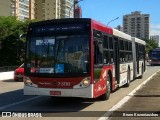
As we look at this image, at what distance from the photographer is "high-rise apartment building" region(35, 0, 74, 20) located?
5251 inches

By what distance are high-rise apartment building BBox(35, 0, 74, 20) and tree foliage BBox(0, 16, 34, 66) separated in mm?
74176

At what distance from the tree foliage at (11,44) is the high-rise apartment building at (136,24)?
84935 mm

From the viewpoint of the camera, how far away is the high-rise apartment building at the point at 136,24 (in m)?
137

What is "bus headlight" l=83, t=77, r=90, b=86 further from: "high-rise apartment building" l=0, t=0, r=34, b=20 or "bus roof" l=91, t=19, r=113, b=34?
"high-rise apartment building" l=0, t=0, r=34, b=20

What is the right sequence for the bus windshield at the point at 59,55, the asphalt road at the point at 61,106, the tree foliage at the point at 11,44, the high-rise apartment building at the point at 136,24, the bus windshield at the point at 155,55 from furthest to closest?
the high-rise apartment building at the point at 136,24, the bus windshield at the point at 155,55, the tree foliage at the point at 11,44, the bus windshield at the point at 59,55, the asphalt road at the point at 61,106

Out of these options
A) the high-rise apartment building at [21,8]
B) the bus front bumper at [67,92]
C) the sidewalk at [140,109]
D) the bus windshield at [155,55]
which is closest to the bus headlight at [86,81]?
the bus front bumper at [67,92]

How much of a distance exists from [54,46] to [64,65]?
751 millimetres

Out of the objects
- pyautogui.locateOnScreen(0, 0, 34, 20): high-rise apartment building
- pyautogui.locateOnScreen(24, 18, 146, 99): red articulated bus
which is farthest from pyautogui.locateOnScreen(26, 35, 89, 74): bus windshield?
pyautogui.locateOnScreen(0, 0, 34, 20): high-rise apartment building

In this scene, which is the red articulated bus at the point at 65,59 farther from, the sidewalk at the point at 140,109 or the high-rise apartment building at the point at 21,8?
the high-rise apartment building at the point at 21,8

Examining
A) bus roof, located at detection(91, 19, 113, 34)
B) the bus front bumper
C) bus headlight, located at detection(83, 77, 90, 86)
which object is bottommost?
the bus front bumper

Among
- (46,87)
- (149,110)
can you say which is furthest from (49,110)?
(149,110)

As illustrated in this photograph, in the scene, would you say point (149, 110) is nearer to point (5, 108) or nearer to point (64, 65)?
point (64, 65)

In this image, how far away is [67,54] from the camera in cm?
1275

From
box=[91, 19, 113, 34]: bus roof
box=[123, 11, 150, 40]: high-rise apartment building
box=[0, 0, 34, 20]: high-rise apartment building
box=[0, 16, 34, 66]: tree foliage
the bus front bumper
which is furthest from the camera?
box=[123, 11, 150, 40]: high-rise apartment building
